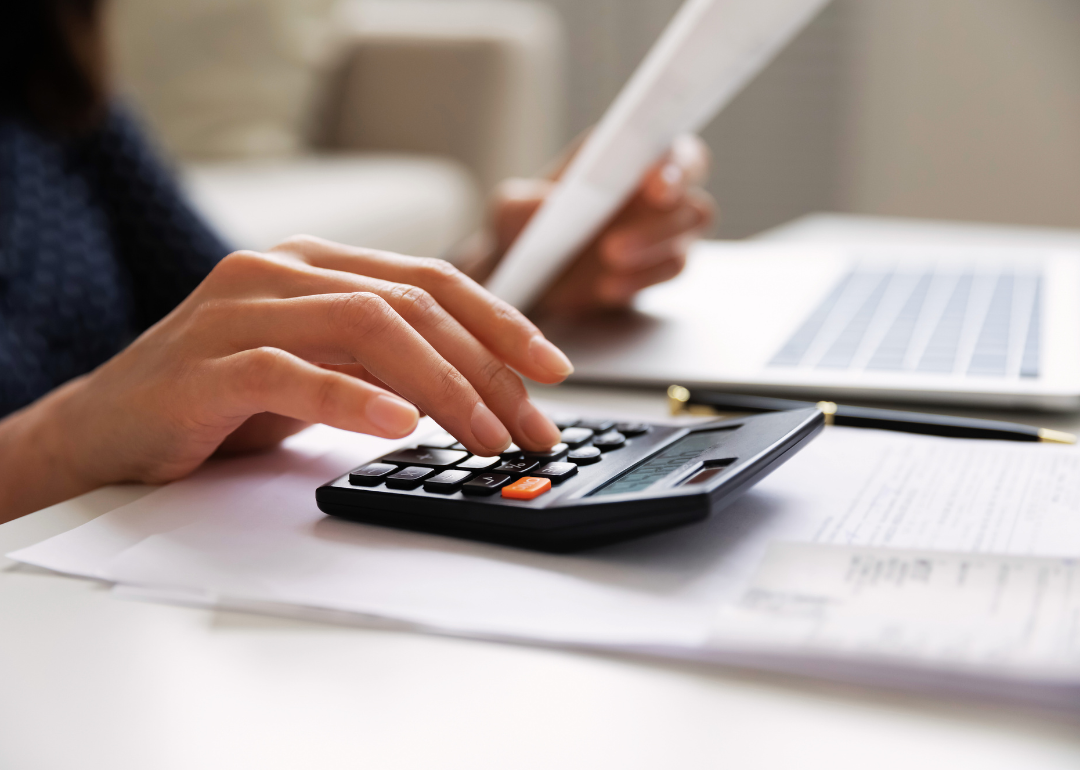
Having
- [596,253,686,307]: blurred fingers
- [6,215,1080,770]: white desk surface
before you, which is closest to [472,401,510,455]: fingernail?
[6,215,1080,770]: white desk surface

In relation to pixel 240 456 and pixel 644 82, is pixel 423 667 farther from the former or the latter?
pixel 644 82

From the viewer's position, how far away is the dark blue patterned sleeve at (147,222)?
97 cm

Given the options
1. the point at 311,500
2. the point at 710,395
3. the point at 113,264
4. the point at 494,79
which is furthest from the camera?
the point at 494,79

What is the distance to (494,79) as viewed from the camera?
217 centimetres

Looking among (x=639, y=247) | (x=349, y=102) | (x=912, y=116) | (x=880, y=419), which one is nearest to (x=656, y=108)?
(x=639, y=247)

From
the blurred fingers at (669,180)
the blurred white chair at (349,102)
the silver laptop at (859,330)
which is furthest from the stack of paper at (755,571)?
the blurred white chair at (349,102)

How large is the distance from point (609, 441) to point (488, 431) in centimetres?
5

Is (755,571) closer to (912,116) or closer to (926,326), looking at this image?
(926,326)

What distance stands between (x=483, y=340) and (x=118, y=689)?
0.21m

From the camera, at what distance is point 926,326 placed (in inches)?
25.0

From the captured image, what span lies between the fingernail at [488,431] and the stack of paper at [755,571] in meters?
0.05

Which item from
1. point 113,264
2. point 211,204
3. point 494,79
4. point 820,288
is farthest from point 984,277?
point 494,79

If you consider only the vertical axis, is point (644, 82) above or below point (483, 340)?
above

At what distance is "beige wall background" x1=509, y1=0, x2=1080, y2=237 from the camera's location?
2232mm
